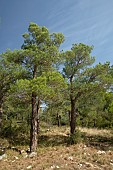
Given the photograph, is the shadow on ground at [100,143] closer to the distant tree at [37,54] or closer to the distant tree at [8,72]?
the distant tree at [37,54]

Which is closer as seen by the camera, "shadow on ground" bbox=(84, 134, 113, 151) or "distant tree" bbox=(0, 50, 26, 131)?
"distant tree" bbox=(0, 50, 26, 131)

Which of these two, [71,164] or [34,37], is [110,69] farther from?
[71,164]

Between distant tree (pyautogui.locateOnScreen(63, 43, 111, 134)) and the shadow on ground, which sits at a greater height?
distant tree (pyautogui.locateOnScreen(63, 43, 111, 134))

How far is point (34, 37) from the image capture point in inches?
621

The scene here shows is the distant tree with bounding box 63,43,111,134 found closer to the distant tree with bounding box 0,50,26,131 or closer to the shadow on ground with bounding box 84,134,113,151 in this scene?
the shadow on ground with bounding box 84,134,113,151

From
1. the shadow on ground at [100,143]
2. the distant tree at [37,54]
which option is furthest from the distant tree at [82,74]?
the distant tree at [37,54]

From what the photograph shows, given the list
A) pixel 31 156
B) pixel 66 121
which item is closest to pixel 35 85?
pixel 31 156

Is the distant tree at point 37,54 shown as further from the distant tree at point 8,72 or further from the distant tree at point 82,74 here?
the distant tree at point 82,74

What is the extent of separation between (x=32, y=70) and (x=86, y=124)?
2846cm

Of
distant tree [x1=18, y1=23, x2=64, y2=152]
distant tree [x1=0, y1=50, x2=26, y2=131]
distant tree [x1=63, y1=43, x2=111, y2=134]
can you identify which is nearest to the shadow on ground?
distant tree [x1=63, y1=43, x2=111, y2=134]

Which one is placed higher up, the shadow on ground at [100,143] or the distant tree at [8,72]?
the distant tree at [8,72]

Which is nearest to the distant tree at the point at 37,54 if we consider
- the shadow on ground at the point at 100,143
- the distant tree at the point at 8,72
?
the distant tree at the point at 8,72

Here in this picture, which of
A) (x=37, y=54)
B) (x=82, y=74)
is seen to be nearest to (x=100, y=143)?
(x=82, y=74)

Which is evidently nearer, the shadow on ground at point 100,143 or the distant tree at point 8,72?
the distant tree at point 8,72
